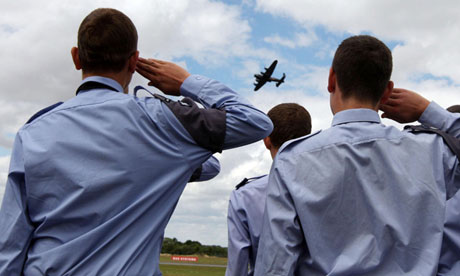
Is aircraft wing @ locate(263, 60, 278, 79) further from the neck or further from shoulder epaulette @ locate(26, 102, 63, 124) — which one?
shoulder epaulette @ locate(26, 102, 63, 124)

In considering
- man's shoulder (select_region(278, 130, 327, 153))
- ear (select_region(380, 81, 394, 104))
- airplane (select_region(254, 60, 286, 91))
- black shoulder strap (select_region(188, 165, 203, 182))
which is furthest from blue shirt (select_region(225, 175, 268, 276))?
airplane (select_region(254, 60, 286, 91))

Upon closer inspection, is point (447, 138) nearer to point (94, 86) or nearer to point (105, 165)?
point (105, 165)

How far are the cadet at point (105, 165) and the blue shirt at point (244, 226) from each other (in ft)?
4.74

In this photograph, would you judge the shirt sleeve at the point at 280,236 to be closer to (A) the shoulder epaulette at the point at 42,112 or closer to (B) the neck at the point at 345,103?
(B) the neck at the point at 345,103

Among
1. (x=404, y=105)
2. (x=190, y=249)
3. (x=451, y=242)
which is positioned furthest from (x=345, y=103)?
(x=190, y=249)

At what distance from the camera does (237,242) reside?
413 cm

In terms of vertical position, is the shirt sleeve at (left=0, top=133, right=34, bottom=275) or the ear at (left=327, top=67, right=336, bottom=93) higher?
the ear at (left=327, top=67, right=336, bottom=93)

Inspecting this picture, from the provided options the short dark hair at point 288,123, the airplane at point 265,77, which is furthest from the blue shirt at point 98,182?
the airplane at point 265,77

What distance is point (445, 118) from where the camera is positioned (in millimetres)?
3225

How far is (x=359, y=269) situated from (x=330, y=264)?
16cm

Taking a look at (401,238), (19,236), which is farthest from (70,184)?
(401,238)

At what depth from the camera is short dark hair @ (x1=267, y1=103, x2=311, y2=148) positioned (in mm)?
4500

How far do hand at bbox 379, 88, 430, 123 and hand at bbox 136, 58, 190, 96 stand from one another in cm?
135

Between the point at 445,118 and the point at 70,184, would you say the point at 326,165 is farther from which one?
the point at 70,184
